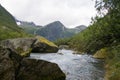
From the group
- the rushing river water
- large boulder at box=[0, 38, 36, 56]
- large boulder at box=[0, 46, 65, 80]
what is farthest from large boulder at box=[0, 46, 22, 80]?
large boulder at box=[0, 38, 36, 56]

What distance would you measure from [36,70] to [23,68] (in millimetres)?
1140

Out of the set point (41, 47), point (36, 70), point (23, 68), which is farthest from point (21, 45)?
point (23, 68)

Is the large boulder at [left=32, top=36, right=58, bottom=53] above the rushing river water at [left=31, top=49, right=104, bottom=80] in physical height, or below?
above

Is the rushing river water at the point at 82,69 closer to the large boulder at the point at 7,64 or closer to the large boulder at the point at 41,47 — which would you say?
the large boulder at the point at 7,64

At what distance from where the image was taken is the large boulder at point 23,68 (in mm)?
18094

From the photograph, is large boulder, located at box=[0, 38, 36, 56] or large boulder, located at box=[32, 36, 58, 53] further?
large boulder, located at box=[32, 36, 58, 53]

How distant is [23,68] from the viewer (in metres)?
19.9

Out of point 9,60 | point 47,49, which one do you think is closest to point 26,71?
point 9,60

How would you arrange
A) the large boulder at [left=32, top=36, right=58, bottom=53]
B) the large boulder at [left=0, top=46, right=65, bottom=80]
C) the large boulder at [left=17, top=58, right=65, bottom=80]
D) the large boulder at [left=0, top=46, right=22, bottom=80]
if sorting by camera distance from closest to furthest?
the large boulder at [left=0, top=46, right=22, bottom=80]
the large boulder at [left=0, top=46, right=65, bottom=80]
the large boulder at [left=17, top=58, right=65, bottom=80]
the large boulder at [left=32, top=36, right=58, bottom=53]

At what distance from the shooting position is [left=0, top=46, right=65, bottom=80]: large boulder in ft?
59.4

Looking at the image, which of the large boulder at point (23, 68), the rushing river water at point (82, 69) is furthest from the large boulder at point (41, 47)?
the large boulder at point (23, 68)

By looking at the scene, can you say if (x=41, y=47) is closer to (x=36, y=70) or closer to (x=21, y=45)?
(x=21, y=45)

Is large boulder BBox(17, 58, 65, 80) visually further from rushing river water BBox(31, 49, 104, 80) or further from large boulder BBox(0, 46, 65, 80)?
rushing river water BBox(31, 49, 104, 80)

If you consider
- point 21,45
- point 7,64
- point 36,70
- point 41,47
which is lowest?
point 36,70
